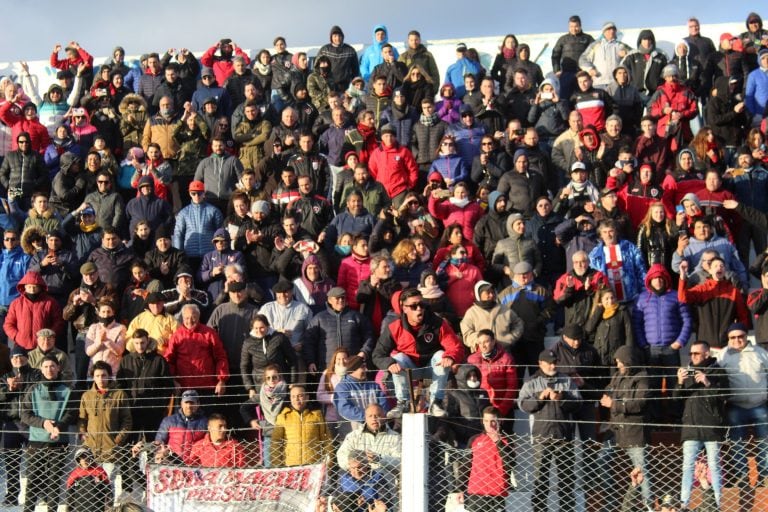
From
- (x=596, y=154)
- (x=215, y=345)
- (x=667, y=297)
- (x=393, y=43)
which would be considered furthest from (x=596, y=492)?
(x=393, y=43)

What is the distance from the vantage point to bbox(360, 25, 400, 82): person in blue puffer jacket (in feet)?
65.0

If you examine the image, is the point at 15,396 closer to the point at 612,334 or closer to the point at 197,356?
the point at 197,356

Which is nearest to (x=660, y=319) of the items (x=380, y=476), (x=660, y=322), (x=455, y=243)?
(x=660, y=322)

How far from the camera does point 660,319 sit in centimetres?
1389

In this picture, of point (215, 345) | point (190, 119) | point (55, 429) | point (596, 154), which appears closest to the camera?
point (55, 429)

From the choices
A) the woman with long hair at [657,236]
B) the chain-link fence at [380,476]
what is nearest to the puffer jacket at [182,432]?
the chain-link fence at [380,476]

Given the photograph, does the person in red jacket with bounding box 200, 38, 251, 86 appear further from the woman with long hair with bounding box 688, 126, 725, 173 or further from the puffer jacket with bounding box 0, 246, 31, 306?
the woman with long hair with bounding box 688, 126, 725, 173

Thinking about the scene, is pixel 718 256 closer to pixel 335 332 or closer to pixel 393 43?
pixel 335 332

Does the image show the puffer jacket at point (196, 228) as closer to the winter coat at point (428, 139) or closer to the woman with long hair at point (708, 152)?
the winter coat at point (428, 139)

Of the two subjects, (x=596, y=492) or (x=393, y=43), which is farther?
(x=393, y=43)

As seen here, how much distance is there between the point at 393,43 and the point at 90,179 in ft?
17.7

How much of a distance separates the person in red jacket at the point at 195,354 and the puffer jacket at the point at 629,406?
11.1 feet

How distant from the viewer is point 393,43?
21062 millimetres

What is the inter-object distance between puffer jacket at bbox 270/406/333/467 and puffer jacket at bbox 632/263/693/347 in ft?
10.6
